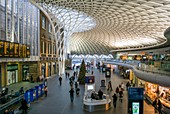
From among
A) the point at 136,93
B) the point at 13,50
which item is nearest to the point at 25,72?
the point at 13,50

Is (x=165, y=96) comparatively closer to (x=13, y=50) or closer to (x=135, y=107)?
(x=135, y=107)

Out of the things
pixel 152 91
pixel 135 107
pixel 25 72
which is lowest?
pixel 152 91

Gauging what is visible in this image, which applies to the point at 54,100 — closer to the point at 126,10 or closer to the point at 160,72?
the point at 160,72

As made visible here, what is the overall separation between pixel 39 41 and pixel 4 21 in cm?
1478

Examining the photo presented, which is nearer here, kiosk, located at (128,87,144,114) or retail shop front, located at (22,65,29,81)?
kiosk, located at (128,87,144,114)

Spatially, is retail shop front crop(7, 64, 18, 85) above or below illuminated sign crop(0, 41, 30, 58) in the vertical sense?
below

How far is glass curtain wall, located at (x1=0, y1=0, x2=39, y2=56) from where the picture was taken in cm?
2677

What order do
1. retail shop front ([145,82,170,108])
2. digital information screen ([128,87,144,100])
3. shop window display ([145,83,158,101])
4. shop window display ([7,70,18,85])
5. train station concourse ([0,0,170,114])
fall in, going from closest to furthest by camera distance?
digital information screen ([128,87,144,100])
train station concourse ([0,0,170,114])
retail shop front ([145,82,170,108])
shop window display ([145,83,158,101])
shop window display ([7,70,18,85])

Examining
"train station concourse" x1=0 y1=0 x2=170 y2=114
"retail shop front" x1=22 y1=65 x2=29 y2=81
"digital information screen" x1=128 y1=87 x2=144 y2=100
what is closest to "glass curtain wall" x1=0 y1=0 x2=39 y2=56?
"train station concourse" x1=0 y1=0 x2=170 y2=114

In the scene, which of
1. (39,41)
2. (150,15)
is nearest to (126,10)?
(150,15)

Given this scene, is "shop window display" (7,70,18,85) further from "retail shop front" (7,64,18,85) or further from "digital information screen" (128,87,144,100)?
"digital information screen" (128,87,144,100)

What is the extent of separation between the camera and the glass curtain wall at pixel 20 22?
2677 cm

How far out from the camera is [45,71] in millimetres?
46031

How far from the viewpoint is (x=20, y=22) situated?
→ 32375mm
